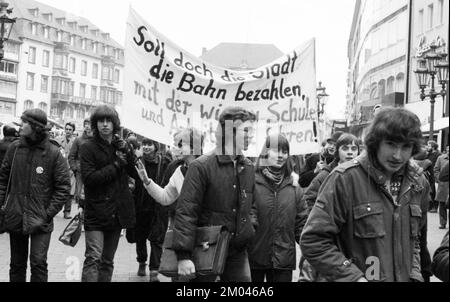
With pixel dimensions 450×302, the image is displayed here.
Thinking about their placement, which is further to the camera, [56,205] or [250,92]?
[250,92]

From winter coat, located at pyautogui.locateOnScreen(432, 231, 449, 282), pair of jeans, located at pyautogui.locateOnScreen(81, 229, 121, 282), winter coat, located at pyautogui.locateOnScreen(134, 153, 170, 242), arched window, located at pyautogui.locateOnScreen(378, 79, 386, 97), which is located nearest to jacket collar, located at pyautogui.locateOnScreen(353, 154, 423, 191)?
winter coat, located at pyautogui.locateOnScreen(432, 231, 449, 282)

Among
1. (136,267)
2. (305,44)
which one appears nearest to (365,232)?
(305,44)

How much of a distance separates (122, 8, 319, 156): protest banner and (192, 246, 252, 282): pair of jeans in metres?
1.64

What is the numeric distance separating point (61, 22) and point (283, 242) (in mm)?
89580

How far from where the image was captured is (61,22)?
9038cm

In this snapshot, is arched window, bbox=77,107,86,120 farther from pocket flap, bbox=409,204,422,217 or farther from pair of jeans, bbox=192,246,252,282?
pocket flap, bbox=409,204,422,217

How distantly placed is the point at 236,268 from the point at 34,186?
2192 millimetres

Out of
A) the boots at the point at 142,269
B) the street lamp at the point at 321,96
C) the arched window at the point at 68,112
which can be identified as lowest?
the boots at the point at 142,269

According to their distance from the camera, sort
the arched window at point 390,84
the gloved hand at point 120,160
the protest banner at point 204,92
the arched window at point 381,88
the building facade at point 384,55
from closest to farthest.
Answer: the gloved hand at point 120,160 < the protest banner at point 204,92 < the building facade at point 384,55 < the arched window at point 390,84 < the arched window at point 381,88

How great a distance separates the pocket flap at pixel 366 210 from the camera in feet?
10.0

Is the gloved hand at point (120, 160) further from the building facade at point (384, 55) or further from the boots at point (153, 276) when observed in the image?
the building facade at point (384, 55)

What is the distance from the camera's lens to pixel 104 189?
602cm

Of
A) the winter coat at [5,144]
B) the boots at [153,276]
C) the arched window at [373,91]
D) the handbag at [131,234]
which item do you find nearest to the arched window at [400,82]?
the arched window at [373,91]
